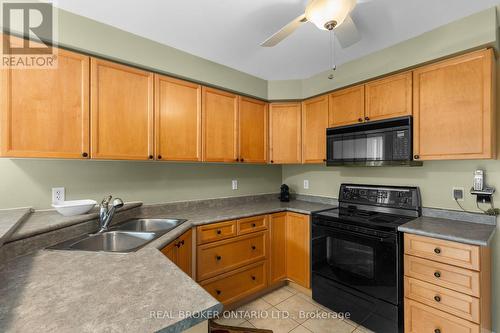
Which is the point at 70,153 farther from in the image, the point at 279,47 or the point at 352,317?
the point at 352,317

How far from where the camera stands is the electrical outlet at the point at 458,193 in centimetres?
195

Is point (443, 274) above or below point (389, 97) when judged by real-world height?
below

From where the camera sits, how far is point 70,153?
5.46ft

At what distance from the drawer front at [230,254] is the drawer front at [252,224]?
0.05m

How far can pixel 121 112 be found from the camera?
1869 millimetres

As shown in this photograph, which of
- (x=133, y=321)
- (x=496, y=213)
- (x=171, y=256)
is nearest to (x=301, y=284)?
(x=171, y=256)

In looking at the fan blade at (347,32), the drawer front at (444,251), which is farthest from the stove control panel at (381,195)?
the fan blade at (347,32)

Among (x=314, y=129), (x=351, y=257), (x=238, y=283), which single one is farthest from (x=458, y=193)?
(x=238, y=283)

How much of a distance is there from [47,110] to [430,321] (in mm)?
3112

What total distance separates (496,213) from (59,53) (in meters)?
3.52

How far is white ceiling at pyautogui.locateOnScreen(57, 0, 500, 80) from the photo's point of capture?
1557 millimetres

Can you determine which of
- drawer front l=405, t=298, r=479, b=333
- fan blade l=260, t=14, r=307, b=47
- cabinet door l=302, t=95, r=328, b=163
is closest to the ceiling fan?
fan blade l=260, t=14, r=307, b=47
